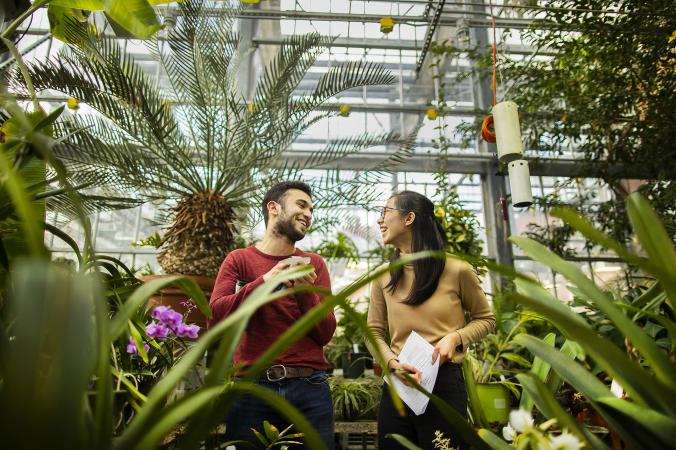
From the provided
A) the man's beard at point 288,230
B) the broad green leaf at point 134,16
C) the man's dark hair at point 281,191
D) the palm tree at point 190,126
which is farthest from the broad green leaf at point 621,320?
the broad green leaf at point 134,16

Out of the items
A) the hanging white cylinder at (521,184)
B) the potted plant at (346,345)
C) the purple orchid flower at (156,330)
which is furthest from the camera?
the potted plant at (346,345)

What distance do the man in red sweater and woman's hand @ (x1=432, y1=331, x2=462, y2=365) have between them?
366 mm

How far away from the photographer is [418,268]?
1.67m

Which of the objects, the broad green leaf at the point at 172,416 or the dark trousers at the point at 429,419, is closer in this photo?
the broad green leaf at the point at 172,416

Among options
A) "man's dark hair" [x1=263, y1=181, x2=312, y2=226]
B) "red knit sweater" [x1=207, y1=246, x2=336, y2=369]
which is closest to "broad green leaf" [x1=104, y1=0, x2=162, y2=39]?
"man's dark hair" [x1=263, y1=181, x2=312, y2=226]

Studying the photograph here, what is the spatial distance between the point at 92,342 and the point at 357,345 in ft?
10.3

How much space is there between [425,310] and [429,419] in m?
0.36

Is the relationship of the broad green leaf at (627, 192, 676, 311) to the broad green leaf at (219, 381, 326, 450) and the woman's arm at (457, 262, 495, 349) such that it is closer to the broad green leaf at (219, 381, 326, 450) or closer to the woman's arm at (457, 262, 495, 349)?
the broad green leaf at (219, 381, 326, 450)

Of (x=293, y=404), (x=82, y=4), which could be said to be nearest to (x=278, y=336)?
(x=293, y=404)

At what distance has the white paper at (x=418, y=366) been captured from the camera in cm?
141

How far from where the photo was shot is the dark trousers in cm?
145

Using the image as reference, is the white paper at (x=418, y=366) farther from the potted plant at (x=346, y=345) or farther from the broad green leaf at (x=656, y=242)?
the potted plant at (x=346, y=345)

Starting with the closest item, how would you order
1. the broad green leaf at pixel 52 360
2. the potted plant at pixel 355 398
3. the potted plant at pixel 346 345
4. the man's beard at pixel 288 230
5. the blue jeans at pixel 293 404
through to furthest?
1. the broad green leaf at pixel 52 360
2. the blue jeans at pixel 293 404
3. the man's beard at pixel 288 230
4. the potted plant at pixel 355 398
5. the potted plant at pixel 346 345

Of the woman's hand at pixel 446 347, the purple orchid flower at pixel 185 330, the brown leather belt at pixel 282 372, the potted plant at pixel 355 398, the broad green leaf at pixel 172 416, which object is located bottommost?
the potted plant at pixel 355 398
